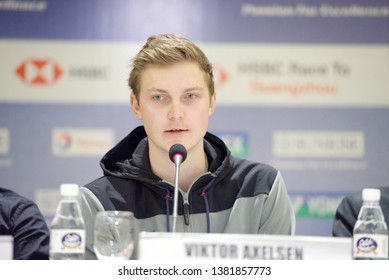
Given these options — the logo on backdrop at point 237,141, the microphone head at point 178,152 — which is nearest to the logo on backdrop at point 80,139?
the logo on backdrop at point 237,141

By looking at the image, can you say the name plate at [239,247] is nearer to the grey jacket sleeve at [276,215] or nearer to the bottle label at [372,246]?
the bottle label at [372,246]

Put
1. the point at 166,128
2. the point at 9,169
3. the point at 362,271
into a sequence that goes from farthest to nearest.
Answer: the point at 9,169, the point at 166,128, the point at 362,271

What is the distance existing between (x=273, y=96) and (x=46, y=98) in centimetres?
136

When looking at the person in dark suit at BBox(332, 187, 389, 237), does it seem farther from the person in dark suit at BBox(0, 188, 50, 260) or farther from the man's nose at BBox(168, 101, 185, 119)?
the person in dark suit at BBox(0, 188, 50, 260)

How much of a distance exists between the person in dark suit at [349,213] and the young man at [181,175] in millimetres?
165

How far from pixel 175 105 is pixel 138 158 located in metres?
0.26

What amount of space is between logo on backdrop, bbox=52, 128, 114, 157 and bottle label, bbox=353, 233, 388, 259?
2.57 meters

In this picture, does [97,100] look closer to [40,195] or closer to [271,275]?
[40,195]

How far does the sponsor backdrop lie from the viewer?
418 cm

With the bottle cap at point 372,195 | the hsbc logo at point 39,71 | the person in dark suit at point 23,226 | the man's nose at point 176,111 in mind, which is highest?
the hsbc logo at point 39,71

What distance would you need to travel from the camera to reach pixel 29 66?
4211 millimetres

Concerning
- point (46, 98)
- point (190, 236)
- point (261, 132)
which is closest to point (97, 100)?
point (46, 98)

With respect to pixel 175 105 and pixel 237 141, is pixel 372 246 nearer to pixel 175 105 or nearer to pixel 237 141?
pixel 175 105

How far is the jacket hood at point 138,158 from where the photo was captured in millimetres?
2344
